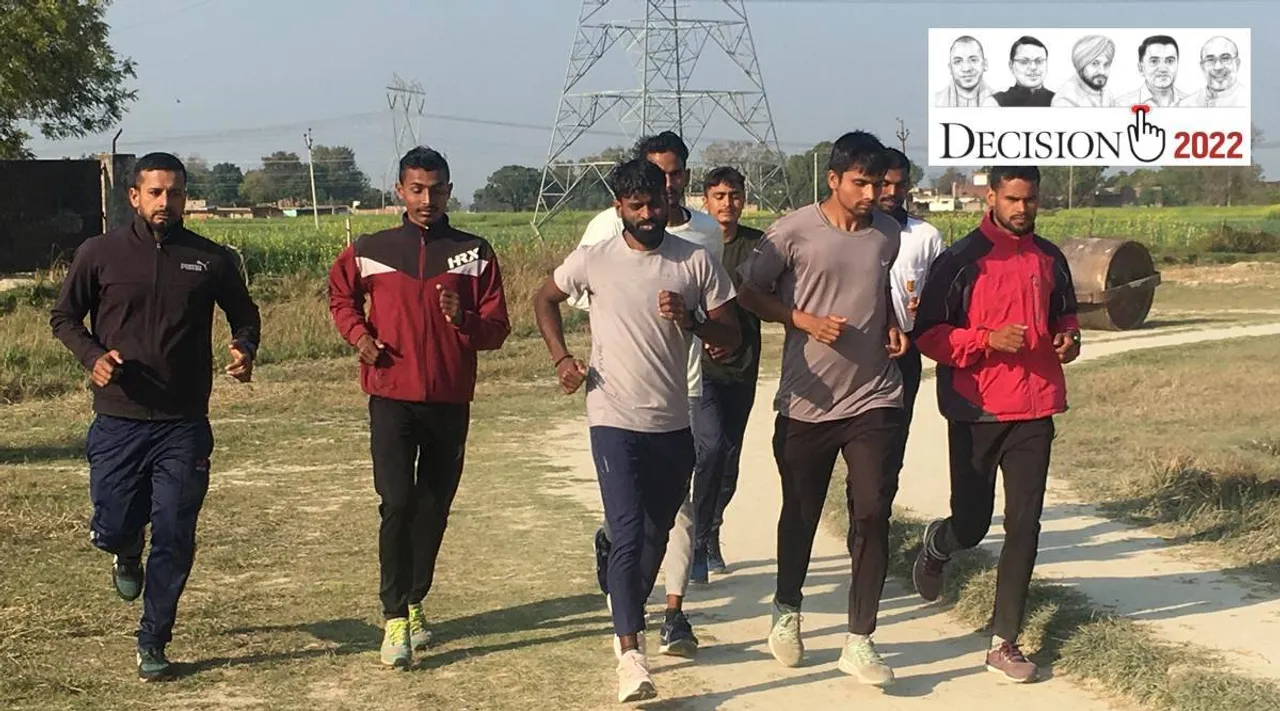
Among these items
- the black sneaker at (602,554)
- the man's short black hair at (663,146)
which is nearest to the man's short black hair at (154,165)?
the man's short black hair at (663,146)

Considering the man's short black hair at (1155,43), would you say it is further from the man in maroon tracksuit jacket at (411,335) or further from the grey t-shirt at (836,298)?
the man in maroon tracksuit jacket at (411,335)

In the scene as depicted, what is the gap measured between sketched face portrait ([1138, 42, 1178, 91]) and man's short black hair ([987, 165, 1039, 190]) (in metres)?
12.2

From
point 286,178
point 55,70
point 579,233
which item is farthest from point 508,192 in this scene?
point 55,70

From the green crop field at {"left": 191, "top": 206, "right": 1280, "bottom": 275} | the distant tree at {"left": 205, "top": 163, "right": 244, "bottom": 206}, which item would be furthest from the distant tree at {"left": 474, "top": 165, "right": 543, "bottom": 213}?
the distant tree at {"left": 205, "top": 163, "right": 244, "bottom": 206}

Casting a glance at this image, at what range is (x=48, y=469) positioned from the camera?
1037 cm

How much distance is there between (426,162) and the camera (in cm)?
579

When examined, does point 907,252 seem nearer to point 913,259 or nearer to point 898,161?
point 913,259

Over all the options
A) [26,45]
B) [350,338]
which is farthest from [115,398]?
[26,45]

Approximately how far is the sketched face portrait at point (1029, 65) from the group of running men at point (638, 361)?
11404 millimetres

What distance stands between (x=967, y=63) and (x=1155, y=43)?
9.06 feet

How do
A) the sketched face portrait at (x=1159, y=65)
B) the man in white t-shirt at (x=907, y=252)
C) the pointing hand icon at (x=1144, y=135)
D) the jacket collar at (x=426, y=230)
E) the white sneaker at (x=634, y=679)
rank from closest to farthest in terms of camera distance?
the white sneaker at (x=634, y=679), the jacket collar at (x=426, y=230), the man in white t-shirt at (x=907, y=252), the pointing hand icon at (x=1144, y=135), the sketched face portrait at (x=1159, y=65)

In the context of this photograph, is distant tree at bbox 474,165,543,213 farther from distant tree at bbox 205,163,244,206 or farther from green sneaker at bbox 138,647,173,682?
green sneaker at bbox 138,647,173,682

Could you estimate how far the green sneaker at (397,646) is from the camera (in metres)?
5.68

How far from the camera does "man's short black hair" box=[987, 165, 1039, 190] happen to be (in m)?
5.70
